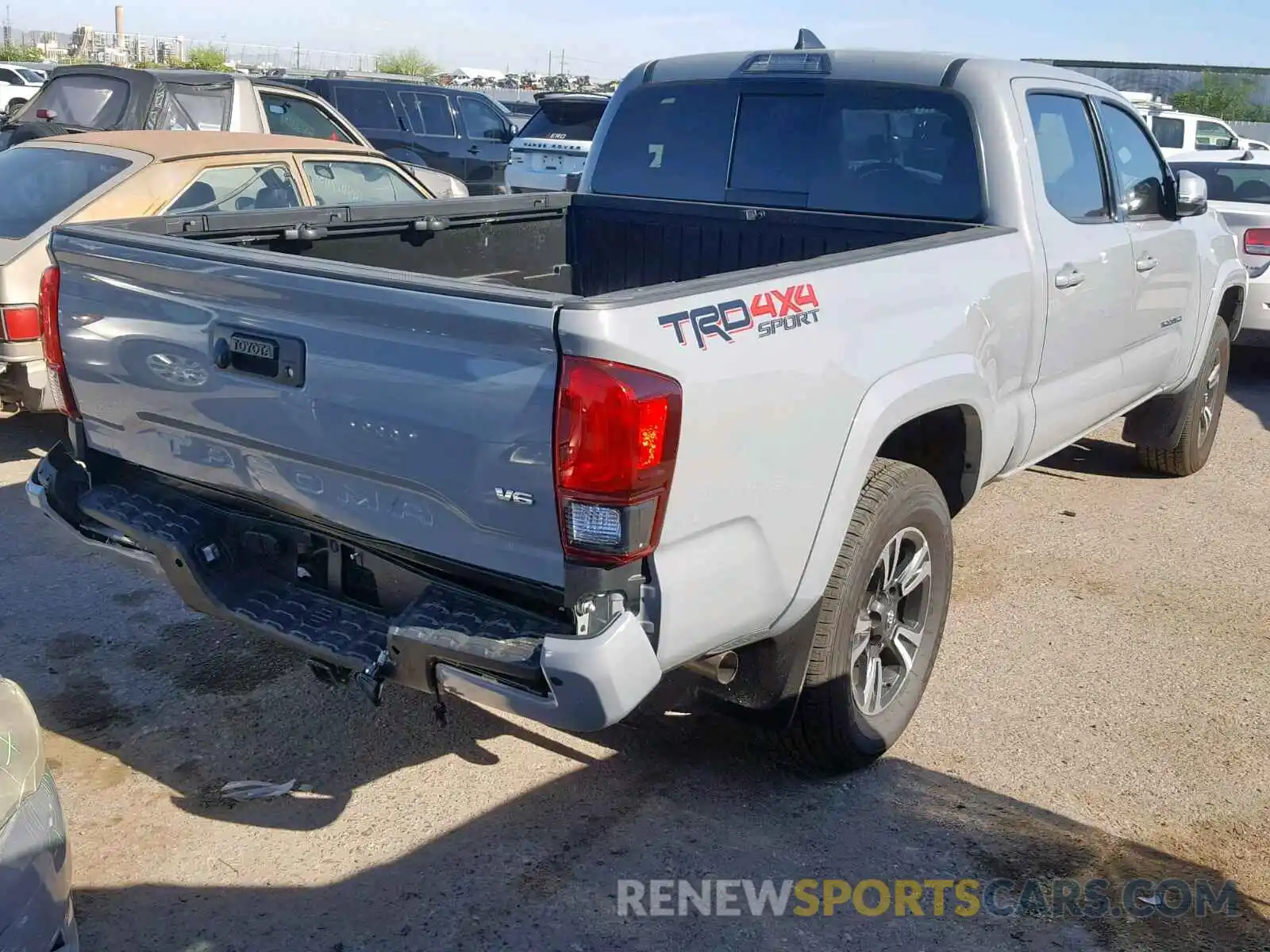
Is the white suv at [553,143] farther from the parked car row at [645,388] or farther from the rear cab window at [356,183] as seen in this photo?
the parked car row at [645,388]

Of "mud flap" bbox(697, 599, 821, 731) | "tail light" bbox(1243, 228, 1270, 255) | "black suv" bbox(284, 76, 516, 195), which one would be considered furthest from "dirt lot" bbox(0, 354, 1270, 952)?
"black suv" bbox(284, 76, 516, 195)

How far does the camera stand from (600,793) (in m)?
3.63

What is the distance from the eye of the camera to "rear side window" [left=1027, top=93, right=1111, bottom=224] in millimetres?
4562

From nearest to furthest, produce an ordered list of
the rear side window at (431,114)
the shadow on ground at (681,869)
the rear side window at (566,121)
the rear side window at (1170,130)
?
the shadow on ground at (681,869)
the rear side window at (566,121)
the rear side window at (431,114)
the rear side window at (1170,130)

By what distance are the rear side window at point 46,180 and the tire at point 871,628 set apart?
15.3ft

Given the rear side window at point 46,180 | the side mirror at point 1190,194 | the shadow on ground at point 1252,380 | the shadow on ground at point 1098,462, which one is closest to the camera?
the side mirror at point 1190,194

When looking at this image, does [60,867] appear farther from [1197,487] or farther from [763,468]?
[1197,487]

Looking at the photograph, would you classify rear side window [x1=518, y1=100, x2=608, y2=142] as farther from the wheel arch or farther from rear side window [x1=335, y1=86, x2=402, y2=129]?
the wheel arch

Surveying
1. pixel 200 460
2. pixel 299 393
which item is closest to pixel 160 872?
pixel 200 460

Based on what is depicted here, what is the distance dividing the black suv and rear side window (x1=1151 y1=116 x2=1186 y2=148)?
9.21 meters

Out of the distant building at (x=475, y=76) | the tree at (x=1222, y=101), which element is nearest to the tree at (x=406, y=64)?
the distant building at (x=475, y=76)

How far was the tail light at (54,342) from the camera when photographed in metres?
Answer: 3.51

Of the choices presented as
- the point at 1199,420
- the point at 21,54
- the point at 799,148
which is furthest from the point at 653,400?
the point at 21,54

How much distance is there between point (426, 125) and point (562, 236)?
1171cm
